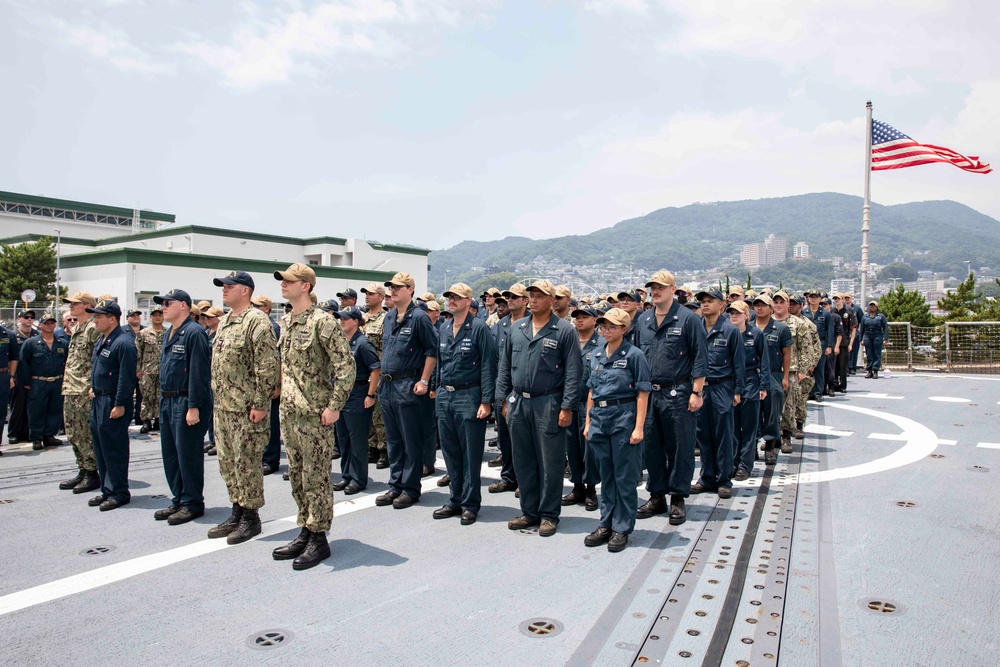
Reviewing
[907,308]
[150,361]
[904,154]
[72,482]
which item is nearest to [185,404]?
[72,482]

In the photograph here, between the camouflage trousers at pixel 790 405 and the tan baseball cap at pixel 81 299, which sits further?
the camouflage trousers at pixel 790 405

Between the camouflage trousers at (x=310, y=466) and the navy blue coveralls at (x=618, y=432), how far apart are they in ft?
6.38

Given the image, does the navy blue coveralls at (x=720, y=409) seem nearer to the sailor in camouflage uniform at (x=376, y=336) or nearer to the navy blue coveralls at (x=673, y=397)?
the navy blue coveralls at (x=673, y=397)

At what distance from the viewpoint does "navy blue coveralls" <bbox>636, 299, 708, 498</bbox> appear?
5.34m

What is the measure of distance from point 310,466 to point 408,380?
5.20ft

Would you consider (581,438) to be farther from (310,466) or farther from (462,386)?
(310,466)

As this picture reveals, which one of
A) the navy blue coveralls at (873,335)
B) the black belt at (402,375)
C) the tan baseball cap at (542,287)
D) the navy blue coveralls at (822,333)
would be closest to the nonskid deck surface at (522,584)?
the black belt at (402,375)

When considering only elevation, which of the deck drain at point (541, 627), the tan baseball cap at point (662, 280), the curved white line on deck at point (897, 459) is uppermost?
the tan baseball cap at point (662, 280)

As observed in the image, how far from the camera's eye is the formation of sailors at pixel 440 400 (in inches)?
185

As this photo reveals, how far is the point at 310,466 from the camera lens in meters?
4.53

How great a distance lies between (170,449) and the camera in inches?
217

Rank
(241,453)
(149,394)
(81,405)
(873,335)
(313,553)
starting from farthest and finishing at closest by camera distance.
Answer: (873,335)
(149,394)
(81,405)
(241,453)
(313,553)

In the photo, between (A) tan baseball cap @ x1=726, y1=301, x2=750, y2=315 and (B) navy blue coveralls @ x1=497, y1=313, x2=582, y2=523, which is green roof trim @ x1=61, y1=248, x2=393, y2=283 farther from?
(B) navy blue coveralls @ x1=497, y1=313, x2=582, y2=523

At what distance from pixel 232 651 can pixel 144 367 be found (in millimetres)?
7410
